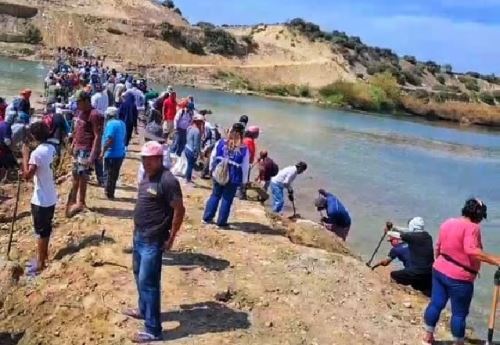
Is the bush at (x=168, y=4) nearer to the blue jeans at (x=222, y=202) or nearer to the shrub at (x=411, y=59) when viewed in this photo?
the shrub at (x=411, y=59)

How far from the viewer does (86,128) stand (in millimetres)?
10602

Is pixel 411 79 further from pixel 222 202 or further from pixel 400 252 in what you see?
pixel 222 202

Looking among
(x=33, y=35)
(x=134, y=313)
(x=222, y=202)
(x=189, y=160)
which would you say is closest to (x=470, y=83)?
(x=33, y=35)

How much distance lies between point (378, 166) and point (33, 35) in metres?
52.7

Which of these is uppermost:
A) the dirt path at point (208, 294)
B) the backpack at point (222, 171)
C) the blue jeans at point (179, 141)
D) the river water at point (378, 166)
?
the backpack at point (222, 171)

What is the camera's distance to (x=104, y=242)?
9.65 meters

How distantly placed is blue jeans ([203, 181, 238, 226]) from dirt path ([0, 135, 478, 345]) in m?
0.27

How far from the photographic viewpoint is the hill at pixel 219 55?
72250 mm

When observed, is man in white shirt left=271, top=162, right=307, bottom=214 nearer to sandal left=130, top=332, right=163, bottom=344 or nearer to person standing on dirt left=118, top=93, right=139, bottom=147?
person standing on dirt left=118, top=93, right=139, bottom=147

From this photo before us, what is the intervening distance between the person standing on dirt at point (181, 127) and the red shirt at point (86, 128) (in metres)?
5.69

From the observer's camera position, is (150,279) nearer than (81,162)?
Yes

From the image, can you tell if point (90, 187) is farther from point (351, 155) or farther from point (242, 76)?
point (242, 76)

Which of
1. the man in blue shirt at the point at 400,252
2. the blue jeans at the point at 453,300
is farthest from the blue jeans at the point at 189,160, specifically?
the blue jeans at the point at 453,300

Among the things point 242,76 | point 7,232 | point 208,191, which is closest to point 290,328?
point 7,232
